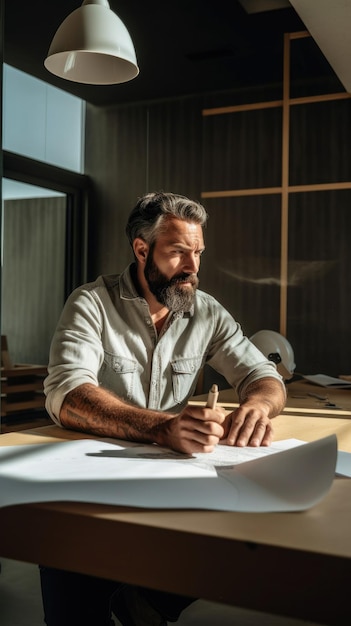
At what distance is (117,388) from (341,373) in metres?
2.31

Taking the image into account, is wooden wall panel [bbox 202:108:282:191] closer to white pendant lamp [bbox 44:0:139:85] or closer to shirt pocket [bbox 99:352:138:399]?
white pendant lamp [bbox 44:0:139:85]

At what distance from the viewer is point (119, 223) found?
5.21 meters

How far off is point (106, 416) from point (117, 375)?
1.63ft

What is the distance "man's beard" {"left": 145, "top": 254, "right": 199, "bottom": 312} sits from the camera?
1907 mm

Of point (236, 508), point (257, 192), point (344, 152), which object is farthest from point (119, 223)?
point (236, 508)

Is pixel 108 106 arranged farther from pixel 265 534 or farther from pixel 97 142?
pixel 265 534

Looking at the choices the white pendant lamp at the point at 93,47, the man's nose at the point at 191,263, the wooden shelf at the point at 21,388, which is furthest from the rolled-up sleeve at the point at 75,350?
the wooden shelf at the point at 21,388

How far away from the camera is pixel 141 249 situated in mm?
2025

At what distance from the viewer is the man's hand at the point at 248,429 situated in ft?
4.20

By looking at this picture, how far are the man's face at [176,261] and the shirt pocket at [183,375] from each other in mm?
162

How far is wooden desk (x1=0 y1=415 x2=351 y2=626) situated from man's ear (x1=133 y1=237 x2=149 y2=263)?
4.13 ft

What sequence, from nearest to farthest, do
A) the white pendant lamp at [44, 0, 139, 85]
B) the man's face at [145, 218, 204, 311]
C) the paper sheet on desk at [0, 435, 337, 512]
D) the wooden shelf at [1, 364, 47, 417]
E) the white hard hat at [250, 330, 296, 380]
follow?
the paper sheet on desk at [0, 435, 337, 512] → the white pendant lamp at [44, 0, 139, 85] → the man's face at [145, 218, 204, 311] → the white hard hat at [250, 330, 296, 380] → the wooden shelf at [1, 364, 47, 417]

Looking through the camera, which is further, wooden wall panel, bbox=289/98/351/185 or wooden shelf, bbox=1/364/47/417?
wooden shelf, bbox=1/364/47/417

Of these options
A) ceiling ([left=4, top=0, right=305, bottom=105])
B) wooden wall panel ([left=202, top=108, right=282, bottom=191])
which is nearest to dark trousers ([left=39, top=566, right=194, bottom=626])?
wooden wall panel ([left=202, top=108, right=282, bottom=191])
